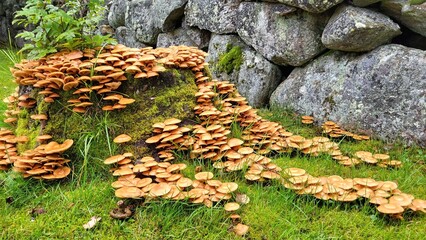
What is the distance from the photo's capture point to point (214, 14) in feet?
19.7

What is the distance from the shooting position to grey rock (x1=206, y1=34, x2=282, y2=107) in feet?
18.5

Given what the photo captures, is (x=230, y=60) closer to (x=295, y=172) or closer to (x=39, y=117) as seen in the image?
(x=295, y=172)

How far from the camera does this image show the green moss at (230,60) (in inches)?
232

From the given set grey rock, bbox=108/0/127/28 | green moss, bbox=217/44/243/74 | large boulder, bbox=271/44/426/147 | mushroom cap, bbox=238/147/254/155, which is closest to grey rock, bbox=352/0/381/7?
large boulder, bbox=271/44/426/147

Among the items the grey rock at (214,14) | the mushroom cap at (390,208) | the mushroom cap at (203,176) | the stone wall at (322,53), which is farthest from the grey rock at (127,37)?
the mushroom cap at (390,208)

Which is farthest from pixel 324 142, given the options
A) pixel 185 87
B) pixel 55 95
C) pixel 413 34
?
pixel 55 95

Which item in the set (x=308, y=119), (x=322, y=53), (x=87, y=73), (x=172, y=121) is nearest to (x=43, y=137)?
(x=87, y=73)

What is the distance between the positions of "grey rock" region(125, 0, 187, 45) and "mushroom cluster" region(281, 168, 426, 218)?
443 cm

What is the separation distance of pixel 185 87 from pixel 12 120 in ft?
6.42

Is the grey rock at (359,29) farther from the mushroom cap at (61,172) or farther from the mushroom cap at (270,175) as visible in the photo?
the mushroom cap at (61,172)

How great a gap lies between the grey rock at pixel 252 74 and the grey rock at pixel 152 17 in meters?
1.17

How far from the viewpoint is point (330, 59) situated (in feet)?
16.5

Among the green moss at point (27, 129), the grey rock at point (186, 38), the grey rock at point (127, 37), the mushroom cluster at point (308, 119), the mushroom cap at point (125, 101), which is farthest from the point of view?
the grey rock at point (127, 37)

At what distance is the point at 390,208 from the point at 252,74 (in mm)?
3397
